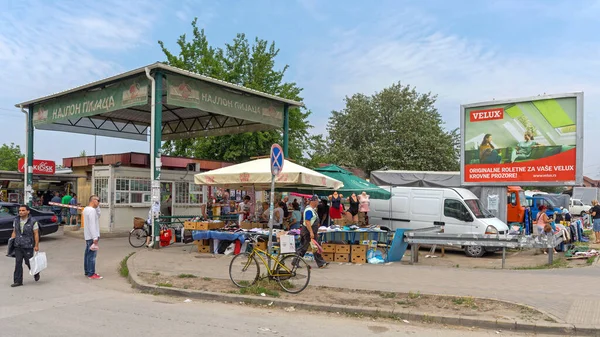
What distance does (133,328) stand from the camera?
6.05 m

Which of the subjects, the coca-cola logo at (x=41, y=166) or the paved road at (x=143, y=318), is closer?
the paved road at (x=143, y=318)

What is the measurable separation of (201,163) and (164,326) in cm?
1667

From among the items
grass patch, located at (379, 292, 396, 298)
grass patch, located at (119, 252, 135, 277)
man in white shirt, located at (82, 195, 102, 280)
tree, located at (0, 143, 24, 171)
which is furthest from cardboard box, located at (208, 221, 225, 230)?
tree, located at (0, 143, 24, 171)

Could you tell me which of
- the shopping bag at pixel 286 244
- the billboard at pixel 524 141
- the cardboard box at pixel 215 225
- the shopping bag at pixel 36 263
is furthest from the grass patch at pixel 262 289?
the billboard at pixel 524 141

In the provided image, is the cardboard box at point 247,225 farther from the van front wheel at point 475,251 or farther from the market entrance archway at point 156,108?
the van front wheel at point 475,251

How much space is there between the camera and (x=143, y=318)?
6590 mm

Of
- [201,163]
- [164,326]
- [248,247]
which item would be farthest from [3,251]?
[164,326]

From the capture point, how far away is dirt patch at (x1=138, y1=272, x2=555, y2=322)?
683 cm

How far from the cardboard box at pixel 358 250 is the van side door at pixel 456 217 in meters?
4.48

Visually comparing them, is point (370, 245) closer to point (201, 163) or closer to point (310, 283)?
point (310, 283)

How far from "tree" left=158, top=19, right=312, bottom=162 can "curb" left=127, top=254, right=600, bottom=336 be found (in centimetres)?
2048

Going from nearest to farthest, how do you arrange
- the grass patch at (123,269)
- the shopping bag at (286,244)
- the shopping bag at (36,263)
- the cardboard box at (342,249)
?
the shopping bag at (286,244) → the shopping bag at (36,263) → the grass patch at (123,269) → the cardboard box at (342,249)

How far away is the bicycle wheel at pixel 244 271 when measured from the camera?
858 centimetres

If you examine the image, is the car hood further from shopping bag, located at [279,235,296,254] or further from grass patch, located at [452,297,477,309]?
shopping bag, located at [279,235,296,254]
